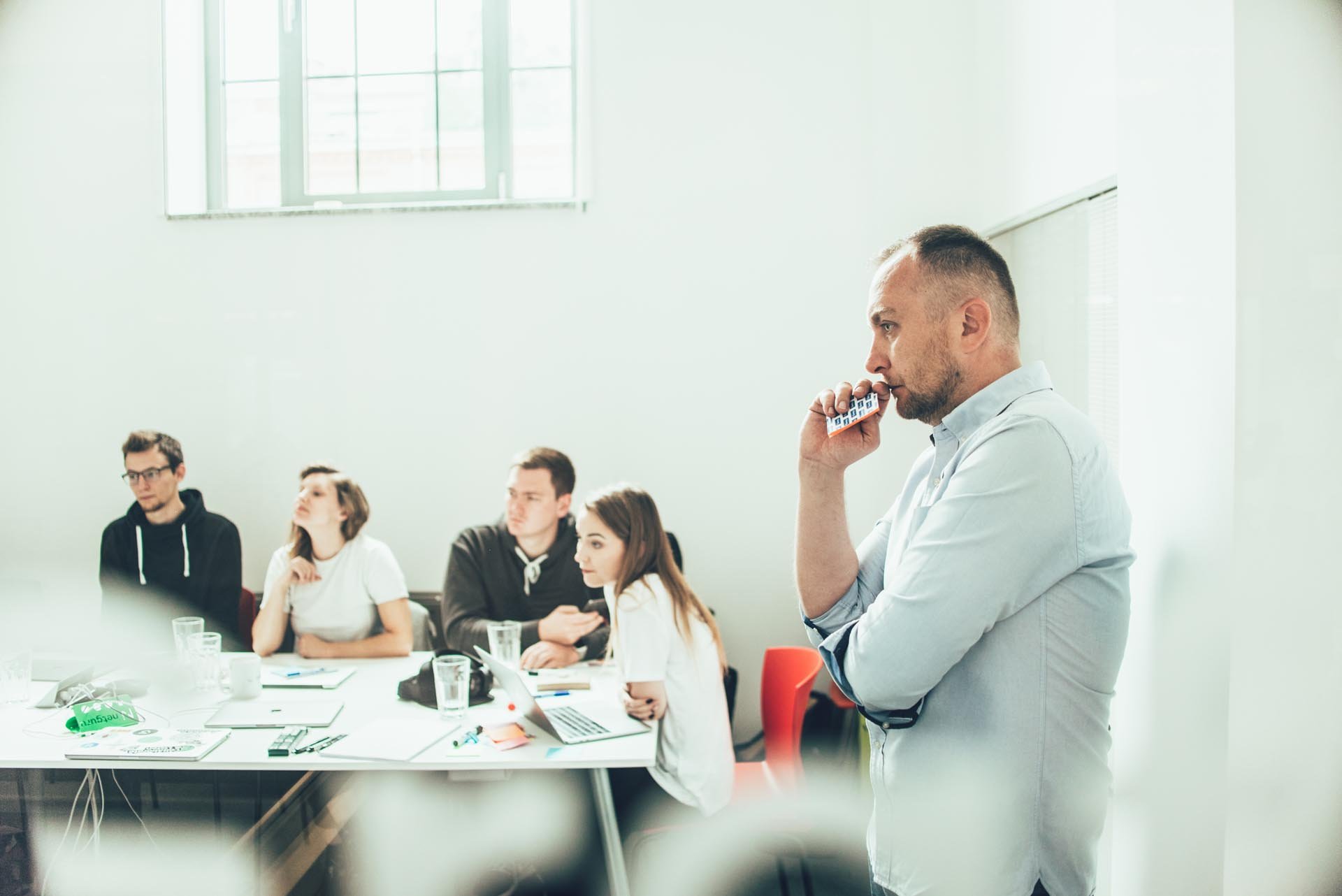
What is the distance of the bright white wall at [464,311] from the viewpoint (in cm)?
394

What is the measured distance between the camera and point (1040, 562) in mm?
1237

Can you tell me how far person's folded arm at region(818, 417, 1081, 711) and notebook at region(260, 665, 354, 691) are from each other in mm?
1992

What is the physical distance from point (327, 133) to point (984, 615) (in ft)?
13.3

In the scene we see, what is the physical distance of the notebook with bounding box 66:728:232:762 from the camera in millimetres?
2146

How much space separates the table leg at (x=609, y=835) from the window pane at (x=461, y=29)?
3.33 meters

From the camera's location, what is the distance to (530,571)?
10.9 feet


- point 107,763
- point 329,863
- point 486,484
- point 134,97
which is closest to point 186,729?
point 107,763

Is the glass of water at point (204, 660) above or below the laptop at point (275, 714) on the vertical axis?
above

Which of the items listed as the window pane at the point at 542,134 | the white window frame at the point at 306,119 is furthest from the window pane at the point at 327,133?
the window pane at the point at 542,134

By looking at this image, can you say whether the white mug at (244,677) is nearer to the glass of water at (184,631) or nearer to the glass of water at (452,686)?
the glass of water at (184,631)

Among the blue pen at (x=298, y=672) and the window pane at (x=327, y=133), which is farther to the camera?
the window pane at (x=327, y=133)

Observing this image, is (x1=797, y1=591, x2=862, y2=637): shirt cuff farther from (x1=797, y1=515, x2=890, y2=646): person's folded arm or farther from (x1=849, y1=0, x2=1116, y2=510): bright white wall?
(x1=849, y1=0, x2=1116, y2=510): bright white wall

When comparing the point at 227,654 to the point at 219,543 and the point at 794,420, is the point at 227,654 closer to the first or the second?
the point at 219,543

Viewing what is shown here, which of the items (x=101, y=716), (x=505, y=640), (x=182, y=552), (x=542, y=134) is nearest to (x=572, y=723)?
(x=505, y=640)
